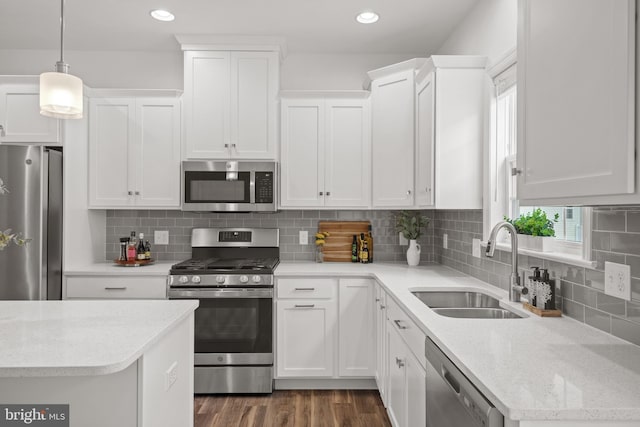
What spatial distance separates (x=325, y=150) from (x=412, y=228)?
96 cm

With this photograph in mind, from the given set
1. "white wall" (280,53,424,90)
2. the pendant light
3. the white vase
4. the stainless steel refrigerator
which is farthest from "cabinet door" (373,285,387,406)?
the stainless steel refrigerator

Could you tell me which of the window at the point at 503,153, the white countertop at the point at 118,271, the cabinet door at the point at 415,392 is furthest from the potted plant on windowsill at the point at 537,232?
the white countertop at the point at 118,271

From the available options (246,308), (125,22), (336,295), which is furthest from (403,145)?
(125,22)

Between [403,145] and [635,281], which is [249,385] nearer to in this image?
[403,145]

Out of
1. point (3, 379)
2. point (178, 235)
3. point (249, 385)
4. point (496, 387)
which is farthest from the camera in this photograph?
point (178, 235)

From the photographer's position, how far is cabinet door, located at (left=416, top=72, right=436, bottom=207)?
2.75 meters

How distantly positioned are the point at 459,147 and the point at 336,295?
1341mm

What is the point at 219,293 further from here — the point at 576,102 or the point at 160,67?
the point at 576,102

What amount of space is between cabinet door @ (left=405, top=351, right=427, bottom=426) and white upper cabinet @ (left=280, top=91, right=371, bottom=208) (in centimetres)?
163

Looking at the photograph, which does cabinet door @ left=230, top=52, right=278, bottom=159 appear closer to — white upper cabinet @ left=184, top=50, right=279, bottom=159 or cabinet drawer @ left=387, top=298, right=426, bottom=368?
white upper cabinet @ left=184, top=50, right=279, bottom=159

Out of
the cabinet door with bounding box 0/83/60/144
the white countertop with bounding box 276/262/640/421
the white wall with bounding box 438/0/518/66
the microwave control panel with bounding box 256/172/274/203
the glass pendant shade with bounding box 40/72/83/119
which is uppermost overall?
the white wall with bounding box 438/0/518/66

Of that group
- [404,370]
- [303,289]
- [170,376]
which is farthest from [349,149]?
[170,376]

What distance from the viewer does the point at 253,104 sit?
335 centimetres

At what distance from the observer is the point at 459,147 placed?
2.71m
